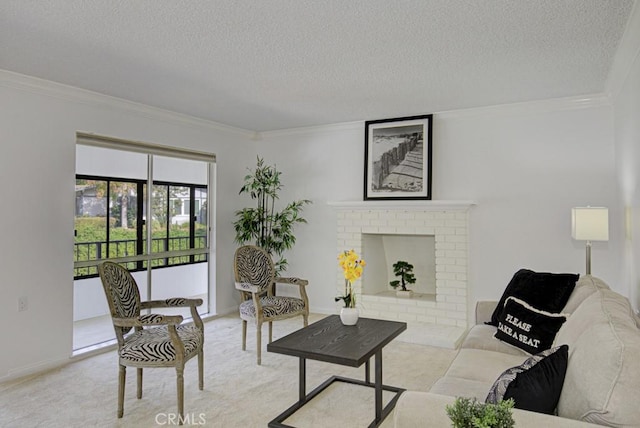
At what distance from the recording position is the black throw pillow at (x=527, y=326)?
2594mm

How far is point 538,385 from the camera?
1570 mm

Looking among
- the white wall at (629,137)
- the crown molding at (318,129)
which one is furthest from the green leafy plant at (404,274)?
the white wall at (629,137)

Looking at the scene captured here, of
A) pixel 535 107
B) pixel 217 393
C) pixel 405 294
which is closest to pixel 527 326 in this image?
pixel 217 393

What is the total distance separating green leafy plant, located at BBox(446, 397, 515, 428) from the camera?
1262 millimetres

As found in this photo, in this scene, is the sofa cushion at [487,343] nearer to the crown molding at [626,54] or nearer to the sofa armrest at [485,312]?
the sofa armrest at [485,312]

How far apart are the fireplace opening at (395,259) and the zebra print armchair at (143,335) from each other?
2.71 metres

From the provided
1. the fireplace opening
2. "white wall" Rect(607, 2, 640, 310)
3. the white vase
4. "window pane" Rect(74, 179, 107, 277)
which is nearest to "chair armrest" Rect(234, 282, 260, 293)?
the white vase

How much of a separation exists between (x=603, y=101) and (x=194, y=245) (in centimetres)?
474

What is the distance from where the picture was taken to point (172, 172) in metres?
5.07

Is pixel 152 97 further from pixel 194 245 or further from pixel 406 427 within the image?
pixel 406 427

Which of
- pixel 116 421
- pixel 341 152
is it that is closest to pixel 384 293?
pixel 341 152

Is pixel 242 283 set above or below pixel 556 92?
below

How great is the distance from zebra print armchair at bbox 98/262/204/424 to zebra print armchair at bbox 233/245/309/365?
0.79 m

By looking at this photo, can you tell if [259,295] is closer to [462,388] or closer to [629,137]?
[462,388]
